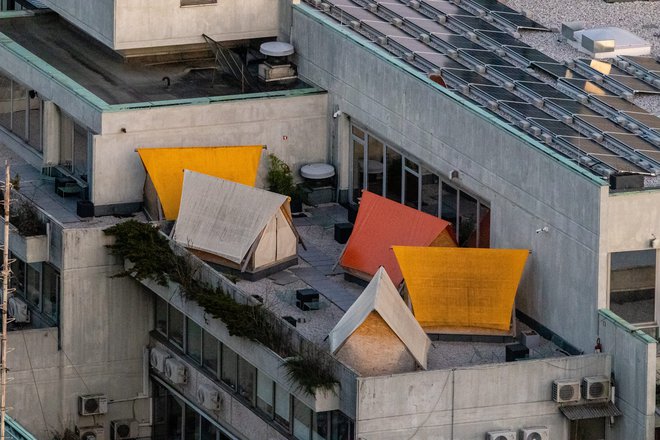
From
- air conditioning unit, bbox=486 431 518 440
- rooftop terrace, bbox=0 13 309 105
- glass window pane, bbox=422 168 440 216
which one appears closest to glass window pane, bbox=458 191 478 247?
glass window pane, bbox=422 168 440 216

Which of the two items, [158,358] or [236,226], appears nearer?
[236,226]

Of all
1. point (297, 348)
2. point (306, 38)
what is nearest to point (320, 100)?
point (306, 38)

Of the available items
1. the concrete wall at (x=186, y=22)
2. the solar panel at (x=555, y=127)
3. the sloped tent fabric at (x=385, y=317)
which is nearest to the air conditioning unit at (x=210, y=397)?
the sloped tent fabric at (x=385, y=317)

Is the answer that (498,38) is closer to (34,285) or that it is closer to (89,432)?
(34,285)

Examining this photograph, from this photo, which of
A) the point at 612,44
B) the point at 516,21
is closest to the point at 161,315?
the point at 516,21

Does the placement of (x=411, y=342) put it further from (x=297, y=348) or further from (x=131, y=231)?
(x=131, y=231)

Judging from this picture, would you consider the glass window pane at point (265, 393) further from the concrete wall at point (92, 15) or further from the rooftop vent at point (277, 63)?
the concrete wall at point (92, 15)
